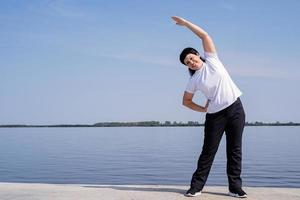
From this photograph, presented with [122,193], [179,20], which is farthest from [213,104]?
[122,193]

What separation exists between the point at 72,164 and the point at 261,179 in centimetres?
1031

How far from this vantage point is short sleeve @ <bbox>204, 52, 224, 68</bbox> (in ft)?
18.8

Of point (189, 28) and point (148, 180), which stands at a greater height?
point (189, 28)

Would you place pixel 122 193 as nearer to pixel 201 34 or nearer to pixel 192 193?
pixel 192 193

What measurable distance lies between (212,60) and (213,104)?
0.50 m

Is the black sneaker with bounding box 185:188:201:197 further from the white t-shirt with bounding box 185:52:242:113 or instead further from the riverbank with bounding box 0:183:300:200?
the white t-shirt with bounding box 185:52:242:113

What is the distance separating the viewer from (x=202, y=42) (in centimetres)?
574

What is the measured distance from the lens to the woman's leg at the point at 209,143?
231 inches

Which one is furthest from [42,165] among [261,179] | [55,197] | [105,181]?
[55,197]

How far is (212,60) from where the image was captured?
18.9ft

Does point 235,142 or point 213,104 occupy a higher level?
point 213,104

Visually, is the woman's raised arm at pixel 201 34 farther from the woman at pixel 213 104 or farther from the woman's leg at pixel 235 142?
the woman's leg at pixel 235 142

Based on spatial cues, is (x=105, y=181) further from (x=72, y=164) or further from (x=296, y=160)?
(x=296, y=160)

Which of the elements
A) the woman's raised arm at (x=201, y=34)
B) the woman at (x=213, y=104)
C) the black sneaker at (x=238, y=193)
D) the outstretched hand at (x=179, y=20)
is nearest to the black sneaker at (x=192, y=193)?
the woman at (x=213, y=104)
